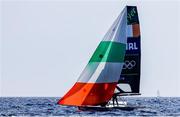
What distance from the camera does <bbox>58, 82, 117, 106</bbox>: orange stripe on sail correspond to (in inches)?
2100

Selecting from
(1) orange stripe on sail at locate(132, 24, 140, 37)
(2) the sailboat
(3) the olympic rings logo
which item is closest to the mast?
(2) the sailboat

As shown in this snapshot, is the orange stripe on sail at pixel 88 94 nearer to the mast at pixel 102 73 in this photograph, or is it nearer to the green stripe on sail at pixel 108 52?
the mast at pixel 102 73

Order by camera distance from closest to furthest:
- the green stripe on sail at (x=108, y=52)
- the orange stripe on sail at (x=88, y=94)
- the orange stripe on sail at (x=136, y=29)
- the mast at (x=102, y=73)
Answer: the orange stripe on sail at (x=88, y=94) < the mast at (x=102, y=73) < the green stripe on sail at (x=108, y=52) < the orange stripe on sail at (x=136, y=29)

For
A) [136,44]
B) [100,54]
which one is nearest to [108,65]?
[100,54]

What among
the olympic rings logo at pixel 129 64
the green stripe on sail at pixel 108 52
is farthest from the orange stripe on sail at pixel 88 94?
the olympic rings logo at pixel 129 64

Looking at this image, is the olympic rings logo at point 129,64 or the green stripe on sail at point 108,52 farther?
the olympic rings logo at point 129,64

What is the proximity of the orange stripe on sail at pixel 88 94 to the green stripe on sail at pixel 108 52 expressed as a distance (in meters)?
1.97

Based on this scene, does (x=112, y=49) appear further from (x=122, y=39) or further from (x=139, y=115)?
(x=139, y=115)

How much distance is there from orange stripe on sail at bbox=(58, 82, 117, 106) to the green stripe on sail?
1.97m

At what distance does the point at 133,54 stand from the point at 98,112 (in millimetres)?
6115

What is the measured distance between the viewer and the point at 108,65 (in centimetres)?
5406

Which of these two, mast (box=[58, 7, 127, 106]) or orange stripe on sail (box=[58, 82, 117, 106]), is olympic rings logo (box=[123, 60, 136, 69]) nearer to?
mast (box=[58, 7, 127, 106])

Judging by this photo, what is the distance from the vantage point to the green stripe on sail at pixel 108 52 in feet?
178

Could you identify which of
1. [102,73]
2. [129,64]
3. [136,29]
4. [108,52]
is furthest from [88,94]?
[136,29]
